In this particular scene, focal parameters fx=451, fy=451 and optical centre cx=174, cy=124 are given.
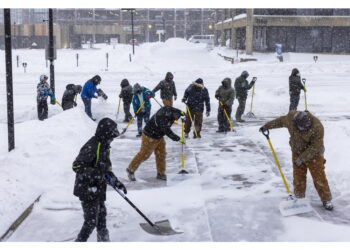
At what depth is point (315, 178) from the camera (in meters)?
6.80

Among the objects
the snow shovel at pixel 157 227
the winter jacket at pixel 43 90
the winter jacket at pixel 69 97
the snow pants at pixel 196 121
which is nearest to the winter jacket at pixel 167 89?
the snow pants at pixel 196 121

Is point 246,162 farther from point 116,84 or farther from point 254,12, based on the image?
point 254,12

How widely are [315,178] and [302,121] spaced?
3.37 ft

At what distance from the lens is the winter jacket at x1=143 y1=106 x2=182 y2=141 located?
25.5 feet

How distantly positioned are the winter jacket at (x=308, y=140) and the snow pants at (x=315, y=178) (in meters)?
0.15

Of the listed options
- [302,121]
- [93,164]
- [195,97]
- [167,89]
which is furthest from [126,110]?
[93,164]

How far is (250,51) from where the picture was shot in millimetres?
38344

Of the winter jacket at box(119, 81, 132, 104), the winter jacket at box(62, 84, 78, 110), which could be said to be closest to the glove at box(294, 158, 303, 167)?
the winter jacket at box(119, 81, 132, 104)

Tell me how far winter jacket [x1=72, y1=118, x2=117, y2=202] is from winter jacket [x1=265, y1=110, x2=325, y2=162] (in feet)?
9.48

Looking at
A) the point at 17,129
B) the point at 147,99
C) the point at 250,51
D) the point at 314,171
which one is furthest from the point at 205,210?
the point at 250,51

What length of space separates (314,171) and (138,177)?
10.8 ft

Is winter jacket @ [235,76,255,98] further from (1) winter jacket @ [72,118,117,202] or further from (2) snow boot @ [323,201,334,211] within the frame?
(1) winter jacket @ [72,118,117,202]

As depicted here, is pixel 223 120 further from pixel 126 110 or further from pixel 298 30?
pixel 298 30

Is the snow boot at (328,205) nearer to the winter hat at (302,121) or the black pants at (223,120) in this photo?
the winter hat at (302,121)
